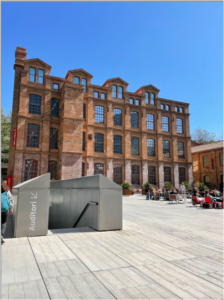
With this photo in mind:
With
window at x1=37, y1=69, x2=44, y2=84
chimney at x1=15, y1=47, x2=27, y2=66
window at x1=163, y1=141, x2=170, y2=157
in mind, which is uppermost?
chimney at x1=15, y1=47, x2=27, y2=66

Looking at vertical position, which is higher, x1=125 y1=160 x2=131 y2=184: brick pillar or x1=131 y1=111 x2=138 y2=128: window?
x1=131 y1=111 x2=138 y2=128: window

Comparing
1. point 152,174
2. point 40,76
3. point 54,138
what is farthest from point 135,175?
point 40,76

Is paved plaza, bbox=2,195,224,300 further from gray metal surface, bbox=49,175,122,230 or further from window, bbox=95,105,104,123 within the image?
window, bbox=95,105,104,123

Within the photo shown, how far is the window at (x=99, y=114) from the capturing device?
30328 millimetres

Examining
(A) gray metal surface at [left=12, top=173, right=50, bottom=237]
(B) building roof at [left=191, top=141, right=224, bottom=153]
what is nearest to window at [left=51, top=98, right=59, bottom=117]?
(A) gray metal surface at [left=12, top=173, right=50, bottom=237]

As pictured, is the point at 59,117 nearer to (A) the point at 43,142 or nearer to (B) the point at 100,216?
(A) the point at 43,142

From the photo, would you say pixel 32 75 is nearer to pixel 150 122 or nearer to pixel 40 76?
pixel 40 76

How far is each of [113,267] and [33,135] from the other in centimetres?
2507

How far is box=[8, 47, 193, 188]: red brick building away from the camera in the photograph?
2602cm

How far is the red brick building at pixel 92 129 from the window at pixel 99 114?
14 cm

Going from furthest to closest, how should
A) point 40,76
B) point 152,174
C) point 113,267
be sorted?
point 152,174
point 40,76
point 113,267

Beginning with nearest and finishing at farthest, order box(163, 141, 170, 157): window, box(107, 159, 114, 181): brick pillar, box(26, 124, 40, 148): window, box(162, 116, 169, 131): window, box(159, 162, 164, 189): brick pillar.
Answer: box(26, 124, 40, 148): window < box(107, 159, 114, 181): brick pillar < box(159, 162, 164, 189): brick pillar < box(163, 141, 170, 157): window < box(162, 116, 169, 131): window

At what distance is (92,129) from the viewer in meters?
29.2

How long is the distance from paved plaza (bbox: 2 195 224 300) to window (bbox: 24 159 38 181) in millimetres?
21298
